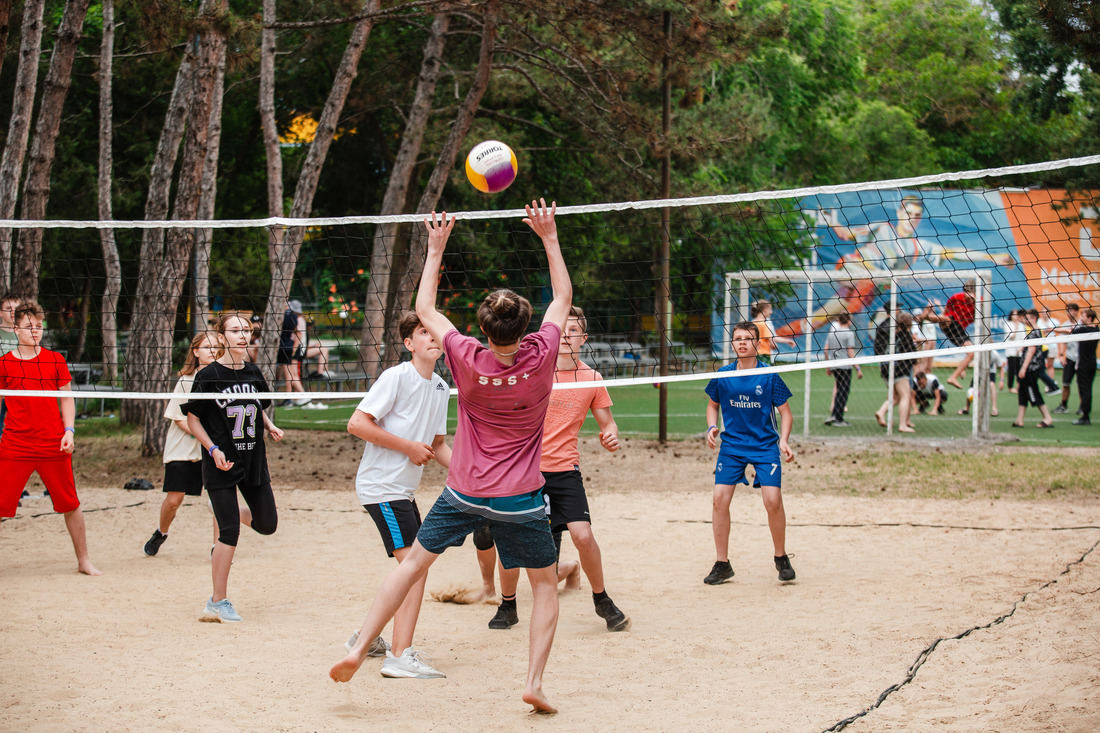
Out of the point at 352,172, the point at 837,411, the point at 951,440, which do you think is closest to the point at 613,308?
the point at 352,172

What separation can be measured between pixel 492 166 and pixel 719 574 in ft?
9.68

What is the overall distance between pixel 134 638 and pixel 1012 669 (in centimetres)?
430

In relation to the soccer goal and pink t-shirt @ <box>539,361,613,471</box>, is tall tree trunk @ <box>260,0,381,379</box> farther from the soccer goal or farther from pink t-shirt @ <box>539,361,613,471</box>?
pink t-shirt @ <box>539,361,613,471</box>

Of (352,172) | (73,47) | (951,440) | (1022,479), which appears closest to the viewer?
(1022,479)

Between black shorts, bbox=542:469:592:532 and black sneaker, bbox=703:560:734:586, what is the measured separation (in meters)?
1.30

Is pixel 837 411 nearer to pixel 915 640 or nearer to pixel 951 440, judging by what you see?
pixel 951 440

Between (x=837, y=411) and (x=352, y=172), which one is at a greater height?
(x=352, y=172)

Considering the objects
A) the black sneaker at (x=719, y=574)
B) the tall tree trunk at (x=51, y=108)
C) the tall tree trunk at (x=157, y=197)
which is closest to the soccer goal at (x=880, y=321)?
the black sneaker at (x=719, y=574)

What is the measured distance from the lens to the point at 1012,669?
14.1 feet

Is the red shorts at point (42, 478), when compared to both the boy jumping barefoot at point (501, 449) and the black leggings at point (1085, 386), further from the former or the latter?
the black leggings at point (1085, 386)

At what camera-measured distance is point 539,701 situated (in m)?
3.79

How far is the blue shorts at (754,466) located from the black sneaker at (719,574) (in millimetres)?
557

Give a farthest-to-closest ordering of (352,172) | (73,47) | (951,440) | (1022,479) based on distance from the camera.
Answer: (352,172) → (951,440) → (73,47) → (1022,479)

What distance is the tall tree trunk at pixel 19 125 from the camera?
9961 millimetres
